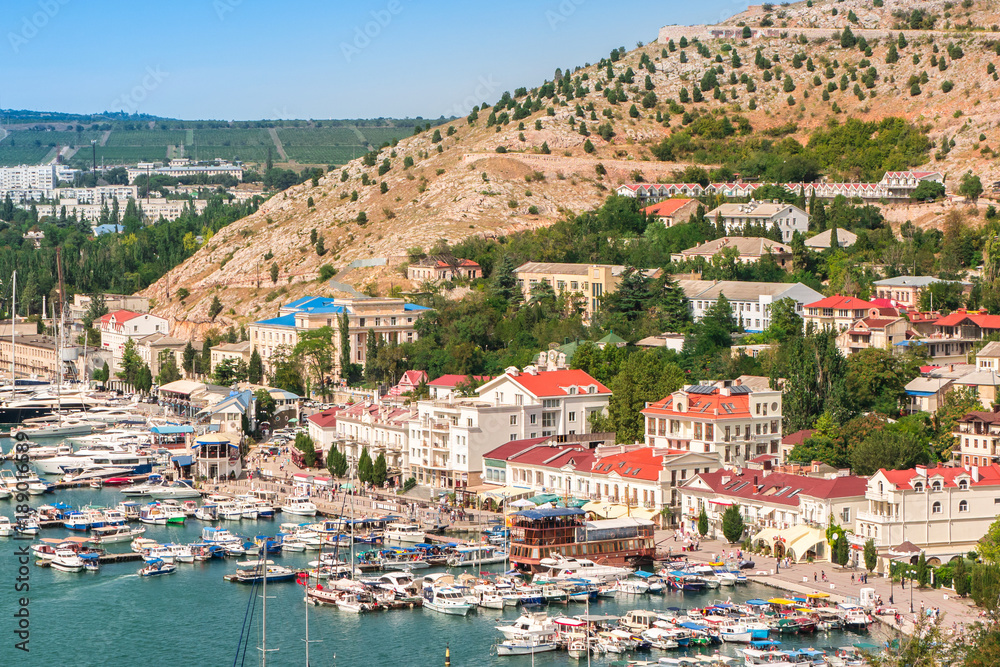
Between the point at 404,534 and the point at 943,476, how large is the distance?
1829cm

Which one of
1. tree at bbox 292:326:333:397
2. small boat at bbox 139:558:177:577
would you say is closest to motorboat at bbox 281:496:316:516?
small boat at bbox 139:558:177:577

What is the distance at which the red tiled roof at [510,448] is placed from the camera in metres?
63.6

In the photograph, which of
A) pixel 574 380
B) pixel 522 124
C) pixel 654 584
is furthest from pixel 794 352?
pixel 522 124

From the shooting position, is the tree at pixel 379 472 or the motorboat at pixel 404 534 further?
the tree at pixel 379 472

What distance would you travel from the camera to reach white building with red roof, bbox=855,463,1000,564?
5019 centimetres

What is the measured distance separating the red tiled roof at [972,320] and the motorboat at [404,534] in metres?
26.5

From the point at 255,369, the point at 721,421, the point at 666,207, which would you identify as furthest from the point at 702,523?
the point at 666,207

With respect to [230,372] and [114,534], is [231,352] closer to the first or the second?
[230,372]

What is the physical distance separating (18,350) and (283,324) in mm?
31549

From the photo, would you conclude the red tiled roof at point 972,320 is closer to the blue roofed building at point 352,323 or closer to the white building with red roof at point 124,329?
the blue roofed building at point 352,323

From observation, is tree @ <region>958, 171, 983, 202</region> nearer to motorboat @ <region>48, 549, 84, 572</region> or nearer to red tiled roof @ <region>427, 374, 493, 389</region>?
red tiled roof @ <region>427, 374, 493, 389</region>

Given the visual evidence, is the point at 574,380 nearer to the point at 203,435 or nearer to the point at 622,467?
the point at 622,467

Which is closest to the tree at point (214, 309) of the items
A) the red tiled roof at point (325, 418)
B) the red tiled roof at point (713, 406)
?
the red tiled roof at point (325, 418)

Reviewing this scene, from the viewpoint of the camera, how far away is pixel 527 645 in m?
42.8
